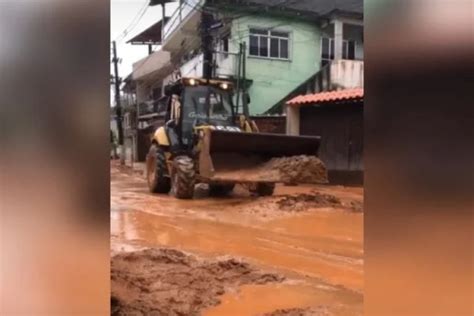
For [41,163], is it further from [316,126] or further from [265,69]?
[265,69]

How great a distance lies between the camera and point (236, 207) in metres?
8.06

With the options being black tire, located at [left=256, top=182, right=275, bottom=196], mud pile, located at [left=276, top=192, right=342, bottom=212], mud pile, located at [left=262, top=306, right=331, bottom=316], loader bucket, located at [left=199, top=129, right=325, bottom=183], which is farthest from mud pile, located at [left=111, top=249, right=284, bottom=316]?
black tire, located at [left=256, top=182, right=275, bottom=196]

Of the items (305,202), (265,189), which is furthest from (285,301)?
(265,189)

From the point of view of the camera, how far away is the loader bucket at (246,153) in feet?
26.7

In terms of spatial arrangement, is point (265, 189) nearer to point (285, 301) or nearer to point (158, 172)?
point (158, 172)

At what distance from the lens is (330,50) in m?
Result: 18.3

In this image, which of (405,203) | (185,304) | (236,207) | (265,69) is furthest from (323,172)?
(265,69)

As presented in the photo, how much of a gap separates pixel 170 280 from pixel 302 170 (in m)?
4.88

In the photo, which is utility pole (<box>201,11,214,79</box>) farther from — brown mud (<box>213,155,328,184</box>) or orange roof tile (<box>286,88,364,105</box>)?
brown mud (<box>213,155,328,184</box>)

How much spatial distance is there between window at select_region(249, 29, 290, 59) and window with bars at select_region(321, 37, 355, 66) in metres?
1.56

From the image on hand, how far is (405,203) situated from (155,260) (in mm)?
3500

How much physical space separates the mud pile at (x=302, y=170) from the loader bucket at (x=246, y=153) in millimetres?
79

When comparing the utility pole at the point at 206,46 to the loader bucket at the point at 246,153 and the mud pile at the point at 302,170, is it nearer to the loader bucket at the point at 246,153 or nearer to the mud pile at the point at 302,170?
the loader bucket at the point at 246,153

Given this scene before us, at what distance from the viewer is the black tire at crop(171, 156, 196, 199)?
340 inches
